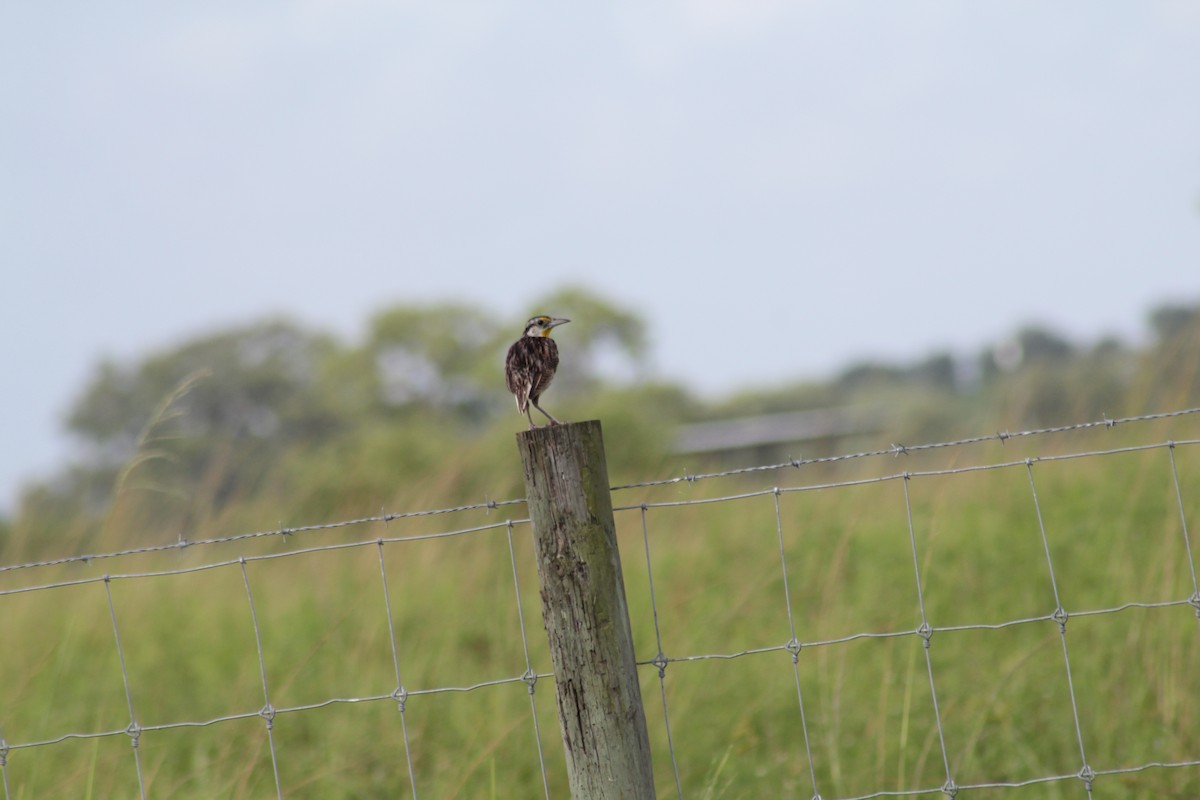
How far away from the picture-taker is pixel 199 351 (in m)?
39.5

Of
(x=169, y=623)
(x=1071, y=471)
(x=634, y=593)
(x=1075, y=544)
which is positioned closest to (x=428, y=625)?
(x=634, y=593)

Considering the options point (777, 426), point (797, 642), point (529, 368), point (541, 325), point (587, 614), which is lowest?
point (777, 426)

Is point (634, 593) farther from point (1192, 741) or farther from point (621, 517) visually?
point (1192, 741)

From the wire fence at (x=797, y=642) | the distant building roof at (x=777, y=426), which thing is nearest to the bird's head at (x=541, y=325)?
the wire fence at (x=797, y=642)

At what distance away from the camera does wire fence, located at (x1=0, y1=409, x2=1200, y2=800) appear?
13.9ft

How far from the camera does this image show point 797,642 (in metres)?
3.07

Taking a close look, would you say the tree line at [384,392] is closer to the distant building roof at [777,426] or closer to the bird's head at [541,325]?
the distant building roof at [777,426]

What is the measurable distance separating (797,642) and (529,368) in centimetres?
97

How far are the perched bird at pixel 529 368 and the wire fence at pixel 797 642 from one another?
0.30 m

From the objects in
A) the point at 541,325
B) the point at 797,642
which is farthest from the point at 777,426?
the point at 797,642

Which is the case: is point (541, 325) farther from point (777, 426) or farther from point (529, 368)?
point (777, 426)

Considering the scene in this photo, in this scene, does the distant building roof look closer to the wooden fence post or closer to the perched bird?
the perched bird

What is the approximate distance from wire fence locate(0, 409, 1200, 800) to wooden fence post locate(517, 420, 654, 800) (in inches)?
10.3

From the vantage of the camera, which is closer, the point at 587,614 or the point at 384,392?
the point at 587,614
